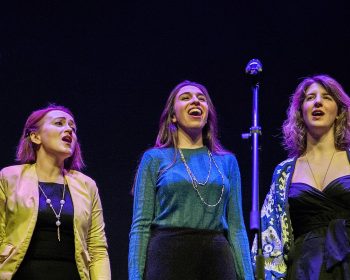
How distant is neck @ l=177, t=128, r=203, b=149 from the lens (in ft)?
12.4

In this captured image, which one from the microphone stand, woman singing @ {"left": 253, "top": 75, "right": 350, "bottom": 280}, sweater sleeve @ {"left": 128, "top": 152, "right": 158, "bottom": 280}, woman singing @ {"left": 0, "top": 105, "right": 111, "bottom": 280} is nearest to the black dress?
woman singing @ {"left": 253, "top": 75, "right": 350, "bottom": 280}

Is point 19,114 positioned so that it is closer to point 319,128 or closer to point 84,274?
point 84,274

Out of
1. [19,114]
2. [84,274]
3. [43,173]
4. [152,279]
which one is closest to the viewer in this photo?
[152,279]

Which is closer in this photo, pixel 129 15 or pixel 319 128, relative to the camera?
pixel 319 128

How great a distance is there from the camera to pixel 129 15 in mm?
4977

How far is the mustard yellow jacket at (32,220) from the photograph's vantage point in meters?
3.51

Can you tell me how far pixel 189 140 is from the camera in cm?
379

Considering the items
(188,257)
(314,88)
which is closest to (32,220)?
(188,257)

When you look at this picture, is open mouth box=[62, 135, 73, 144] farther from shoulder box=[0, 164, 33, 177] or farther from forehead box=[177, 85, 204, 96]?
forehead box=[177, 85, 204, 96]

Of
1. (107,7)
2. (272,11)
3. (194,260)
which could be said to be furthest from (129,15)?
(194,260)

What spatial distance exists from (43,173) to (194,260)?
1099 millimetres

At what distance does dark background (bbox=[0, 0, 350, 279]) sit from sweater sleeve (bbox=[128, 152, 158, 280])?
1.16 metres

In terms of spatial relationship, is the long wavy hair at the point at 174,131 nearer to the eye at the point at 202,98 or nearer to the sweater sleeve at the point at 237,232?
the eye at the point at 202,98

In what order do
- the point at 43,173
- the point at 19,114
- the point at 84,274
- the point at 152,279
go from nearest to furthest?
the point at 152,279, the point at 84,274, the point at 43,173, the point at 19,114
